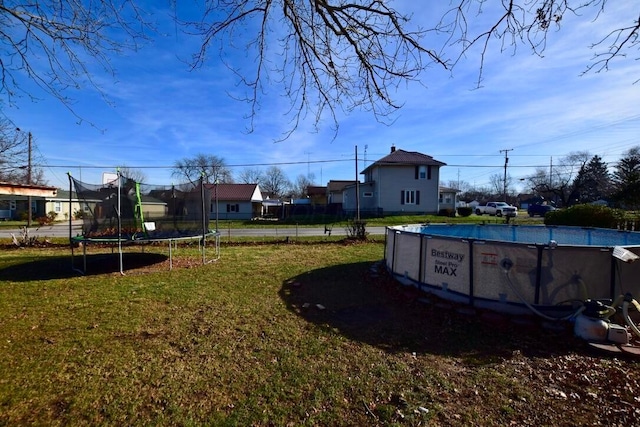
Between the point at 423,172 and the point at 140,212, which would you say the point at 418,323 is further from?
the point at 423,172

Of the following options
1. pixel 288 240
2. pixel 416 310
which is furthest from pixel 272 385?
pixel 288 240

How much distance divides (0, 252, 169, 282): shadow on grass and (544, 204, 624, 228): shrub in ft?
61.4

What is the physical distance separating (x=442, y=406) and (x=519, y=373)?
1.24m

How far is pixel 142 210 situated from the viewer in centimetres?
1027

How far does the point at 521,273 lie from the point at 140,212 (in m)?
10.4

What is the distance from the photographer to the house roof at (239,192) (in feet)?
140

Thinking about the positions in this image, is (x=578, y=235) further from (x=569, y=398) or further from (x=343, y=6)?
(x=343, y=6)

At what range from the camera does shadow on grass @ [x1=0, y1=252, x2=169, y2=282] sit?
8.38 m

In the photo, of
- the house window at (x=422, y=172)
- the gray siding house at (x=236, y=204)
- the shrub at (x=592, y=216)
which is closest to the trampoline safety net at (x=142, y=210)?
the shrub at (x=592, y=216)

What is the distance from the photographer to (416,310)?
5578 mm

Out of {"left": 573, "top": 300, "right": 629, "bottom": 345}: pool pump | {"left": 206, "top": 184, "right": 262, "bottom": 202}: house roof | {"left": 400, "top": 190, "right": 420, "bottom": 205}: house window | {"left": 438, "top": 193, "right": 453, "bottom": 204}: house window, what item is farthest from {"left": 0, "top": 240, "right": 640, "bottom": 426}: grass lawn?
{"left": 438, "top": 193, "right": 453, "bottom": 204}: house window

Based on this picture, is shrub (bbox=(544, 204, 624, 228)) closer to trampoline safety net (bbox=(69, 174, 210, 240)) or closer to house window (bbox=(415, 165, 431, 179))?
trampoline safety net (bbox=(69, 174, 210, 240))

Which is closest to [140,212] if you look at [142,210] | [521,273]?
[142,210]

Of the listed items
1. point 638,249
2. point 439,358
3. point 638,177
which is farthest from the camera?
point 638,177
